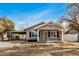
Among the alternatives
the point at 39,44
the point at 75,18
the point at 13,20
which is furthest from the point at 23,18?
the point at 75,18

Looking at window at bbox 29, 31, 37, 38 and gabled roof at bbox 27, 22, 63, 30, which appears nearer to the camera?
gabled roof at bbox 27, 22, 63, 30

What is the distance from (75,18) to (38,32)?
2.09m

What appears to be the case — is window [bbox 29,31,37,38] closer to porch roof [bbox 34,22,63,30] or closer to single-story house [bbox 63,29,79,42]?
porch roof [bbox 34,22,63,30]

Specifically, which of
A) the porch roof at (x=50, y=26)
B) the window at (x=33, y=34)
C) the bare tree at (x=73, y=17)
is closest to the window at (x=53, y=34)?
the porch roof at (x=50, y=26)

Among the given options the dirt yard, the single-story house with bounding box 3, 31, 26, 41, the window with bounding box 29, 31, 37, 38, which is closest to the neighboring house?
the dirt yard

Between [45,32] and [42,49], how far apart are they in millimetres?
1550

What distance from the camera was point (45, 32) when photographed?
46.5ft

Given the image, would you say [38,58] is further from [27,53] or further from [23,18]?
[23,18]

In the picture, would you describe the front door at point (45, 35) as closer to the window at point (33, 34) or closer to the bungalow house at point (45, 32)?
the bungalow house at point (45, 32)

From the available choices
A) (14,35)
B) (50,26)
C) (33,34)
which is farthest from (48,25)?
(14,35)

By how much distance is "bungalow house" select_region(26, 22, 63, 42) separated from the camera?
13.3m

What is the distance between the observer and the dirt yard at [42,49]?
12.6 meters

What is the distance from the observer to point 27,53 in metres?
12.6

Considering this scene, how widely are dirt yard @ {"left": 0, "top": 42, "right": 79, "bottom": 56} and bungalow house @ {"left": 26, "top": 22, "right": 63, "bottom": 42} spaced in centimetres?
42
